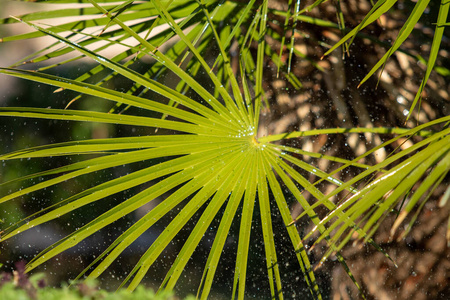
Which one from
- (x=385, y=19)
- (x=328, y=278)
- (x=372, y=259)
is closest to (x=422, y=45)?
(x=385, y=19)

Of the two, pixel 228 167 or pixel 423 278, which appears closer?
pixel 228 167

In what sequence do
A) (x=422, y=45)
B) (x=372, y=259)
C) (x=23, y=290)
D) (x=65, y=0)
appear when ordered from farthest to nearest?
(x=422, y=45), (x=372, y=259), (x=65, y=0), (x=23, y=290)

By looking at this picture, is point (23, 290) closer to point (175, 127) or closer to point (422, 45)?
point (175, 127)

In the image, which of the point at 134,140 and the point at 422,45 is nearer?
the point at 134,140

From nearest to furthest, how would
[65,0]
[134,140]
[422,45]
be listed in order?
[134,140] < [65,0] < [422,45]

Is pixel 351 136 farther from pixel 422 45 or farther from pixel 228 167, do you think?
pixel 228 167

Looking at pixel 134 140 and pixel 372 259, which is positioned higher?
pixel 134 140

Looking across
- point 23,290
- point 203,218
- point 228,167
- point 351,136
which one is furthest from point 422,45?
point 23,290

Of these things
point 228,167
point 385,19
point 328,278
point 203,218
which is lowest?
point 328,278

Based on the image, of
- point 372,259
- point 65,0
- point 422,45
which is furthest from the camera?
point 422,45
